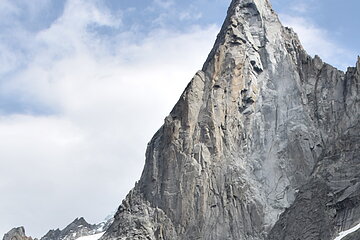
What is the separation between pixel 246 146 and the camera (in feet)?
348

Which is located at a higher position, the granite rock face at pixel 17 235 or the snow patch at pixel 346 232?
the granite rock face at pixel 17 235

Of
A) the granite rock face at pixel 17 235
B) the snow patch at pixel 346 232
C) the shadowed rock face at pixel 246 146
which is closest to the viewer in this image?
the snow patch at pixel 346 232

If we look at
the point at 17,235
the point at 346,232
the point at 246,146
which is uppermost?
the point at 17,235

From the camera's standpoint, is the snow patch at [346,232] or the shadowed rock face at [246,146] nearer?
the snow patch at [346,232]

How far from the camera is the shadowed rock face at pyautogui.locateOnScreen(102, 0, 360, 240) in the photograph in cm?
9881

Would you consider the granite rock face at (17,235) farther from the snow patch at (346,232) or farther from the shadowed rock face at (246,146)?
the snow patch at (346,232)

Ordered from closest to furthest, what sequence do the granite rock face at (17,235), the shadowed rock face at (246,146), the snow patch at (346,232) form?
the snow patch at (346,232) < the shadowed rock face at (246,146) < the granite rock face at (17,235)

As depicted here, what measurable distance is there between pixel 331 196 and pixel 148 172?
1062 inches

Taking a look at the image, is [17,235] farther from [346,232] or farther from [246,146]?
[346,232]

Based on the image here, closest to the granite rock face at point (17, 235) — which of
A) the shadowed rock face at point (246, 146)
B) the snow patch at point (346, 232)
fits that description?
the shadowed rock face at point (246, 146)

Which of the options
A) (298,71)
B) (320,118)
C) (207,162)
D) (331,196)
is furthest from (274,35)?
(331,196)

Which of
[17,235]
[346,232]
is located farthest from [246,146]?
[17,235]

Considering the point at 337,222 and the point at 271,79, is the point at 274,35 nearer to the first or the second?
the point at 271,79

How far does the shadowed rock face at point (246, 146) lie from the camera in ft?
324
